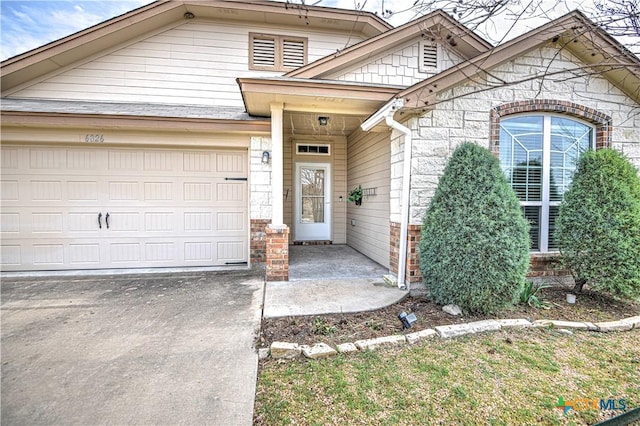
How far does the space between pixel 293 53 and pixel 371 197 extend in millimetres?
3831

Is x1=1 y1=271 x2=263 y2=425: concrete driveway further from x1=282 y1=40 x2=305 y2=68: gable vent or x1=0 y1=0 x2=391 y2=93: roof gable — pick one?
x1=282 y1=40 x2=305 y2=68: gable vent

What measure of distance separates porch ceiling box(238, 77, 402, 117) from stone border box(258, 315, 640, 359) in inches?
130

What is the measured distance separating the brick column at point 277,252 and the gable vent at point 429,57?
14.4 feet

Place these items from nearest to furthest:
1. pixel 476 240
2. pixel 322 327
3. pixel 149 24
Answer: pixel 322 327 < pixel 476 240 < pixel 149 24

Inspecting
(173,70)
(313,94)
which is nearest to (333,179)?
(313,94)

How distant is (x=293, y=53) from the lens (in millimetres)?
6934

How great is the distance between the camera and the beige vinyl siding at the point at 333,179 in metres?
8.13

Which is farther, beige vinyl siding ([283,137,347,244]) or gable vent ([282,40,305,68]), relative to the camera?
beige vinyl siding ([283,137,347,244])

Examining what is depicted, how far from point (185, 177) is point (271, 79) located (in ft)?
9.10

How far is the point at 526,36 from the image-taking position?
163 inches

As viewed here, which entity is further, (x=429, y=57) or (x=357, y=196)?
(x=357, y=196)

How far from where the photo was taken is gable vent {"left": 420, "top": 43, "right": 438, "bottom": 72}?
5.97 m

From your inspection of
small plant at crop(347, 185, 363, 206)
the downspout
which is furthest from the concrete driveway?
small plant at crop(347, 185, 363, 206)

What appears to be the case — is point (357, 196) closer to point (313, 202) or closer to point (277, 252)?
point (313, 202)
